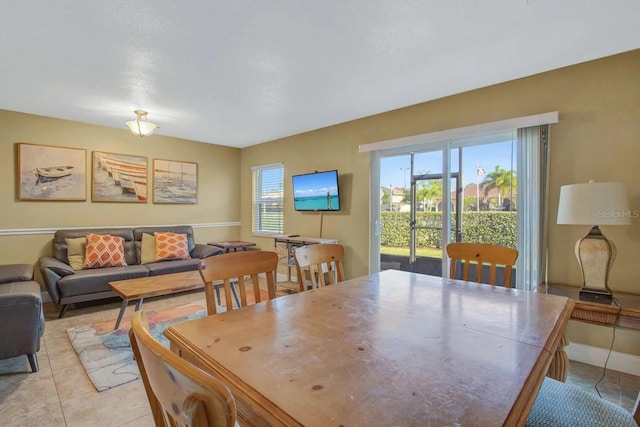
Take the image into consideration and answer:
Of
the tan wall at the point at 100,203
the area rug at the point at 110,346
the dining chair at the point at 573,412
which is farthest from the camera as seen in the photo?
the tan wall at the point at 100,203

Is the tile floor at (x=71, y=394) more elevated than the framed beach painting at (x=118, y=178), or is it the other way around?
the framed beach painting at (x=118, y=178)

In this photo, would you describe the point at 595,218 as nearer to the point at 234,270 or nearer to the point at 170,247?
the point at 234,270

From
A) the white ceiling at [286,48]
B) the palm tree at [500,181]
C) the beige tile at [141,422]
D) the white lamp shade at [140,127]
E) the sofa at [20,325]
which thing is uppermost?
the white ceiling at [286,48]

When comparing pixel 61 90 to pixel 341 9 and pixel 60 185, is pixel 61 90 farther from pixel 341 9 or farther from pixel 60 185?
pixel 341 9

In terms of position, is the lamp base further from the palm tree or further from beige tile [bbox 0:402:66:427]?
beige tile [bbox 0:402:66:427]

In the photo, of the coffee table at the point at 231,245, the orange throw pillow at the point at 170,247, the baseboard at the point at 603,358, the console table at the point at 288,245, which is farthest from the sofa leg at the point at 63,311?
the baseboard at the point at 603,358

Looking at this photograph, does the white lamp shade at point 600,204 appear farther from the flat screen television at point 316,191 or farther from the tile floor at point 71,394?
the flat screen television at point 316,191

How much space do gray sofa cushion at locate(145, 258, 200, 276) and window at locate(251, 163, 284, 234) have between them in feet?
4.68

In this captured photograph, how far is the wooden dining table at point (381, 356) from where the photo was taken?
67 centimetres

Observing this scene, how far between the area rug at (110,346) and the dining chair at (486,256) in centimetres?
228

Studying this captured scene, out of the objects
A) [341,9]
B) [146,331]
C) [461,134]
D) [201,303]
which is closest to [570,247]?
[461,134]

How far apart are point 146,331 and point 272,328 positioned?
1.88ft

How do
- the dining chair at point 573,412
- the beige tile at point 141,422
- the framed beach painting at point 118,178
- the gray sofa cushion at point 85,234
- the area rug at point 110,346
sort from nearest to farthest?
the dining chair at point 573,412
the beige tile at point 141,422
the area rug at point 110,346
the gray sofa cushion at point 85,234
the framed beach painting at point 118,178

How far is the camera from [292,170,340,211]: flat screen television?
4.16 m
